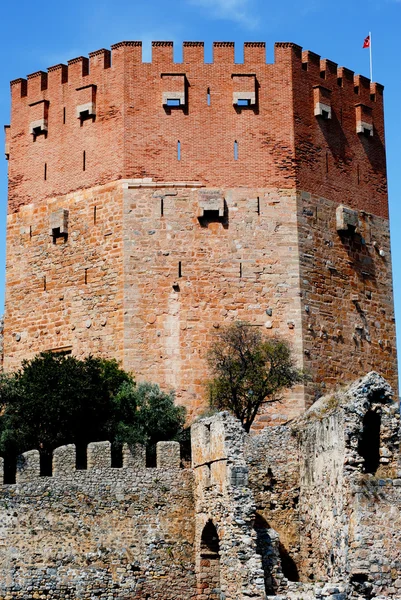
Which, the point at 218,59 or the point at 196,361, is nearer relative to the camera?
the point at 196,361

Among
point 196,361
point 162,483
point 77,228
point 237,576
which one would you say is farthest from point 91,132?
point 237,576

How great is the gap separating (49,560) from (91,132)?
13078 mm

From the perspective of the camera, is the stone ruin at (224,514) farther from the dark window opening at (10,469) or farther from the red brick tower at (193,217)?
the red brick tower at (193,217)

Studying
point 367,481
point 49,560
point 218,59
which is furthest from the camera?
point 218,59

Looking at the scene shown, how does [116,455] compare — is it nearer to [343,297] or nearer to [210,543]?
[210,543]

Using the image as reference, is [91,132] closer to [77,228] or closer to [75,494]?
[77,228]

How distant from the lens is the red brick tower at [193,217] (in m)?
33.5

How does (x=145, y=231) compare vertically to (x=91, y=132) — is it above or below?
below

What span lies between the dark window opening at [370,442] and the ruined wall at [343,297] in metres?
7.87

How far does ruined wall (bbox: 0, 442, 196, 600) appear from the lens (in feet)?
85.7

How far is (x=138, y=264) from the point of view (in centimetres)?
3350

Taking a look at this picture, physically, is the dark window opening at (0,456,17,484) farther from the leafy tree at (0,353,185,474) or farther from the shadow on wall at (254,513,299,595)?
the shadow on wall at (254,513,299,595)

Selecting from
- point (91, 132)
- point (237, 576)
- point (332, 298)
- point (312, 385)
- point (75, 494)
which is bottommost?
point (237, 576)

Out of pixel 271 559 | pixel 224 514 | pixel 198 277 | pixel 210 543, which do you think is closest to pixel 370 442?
pixel 271 559
